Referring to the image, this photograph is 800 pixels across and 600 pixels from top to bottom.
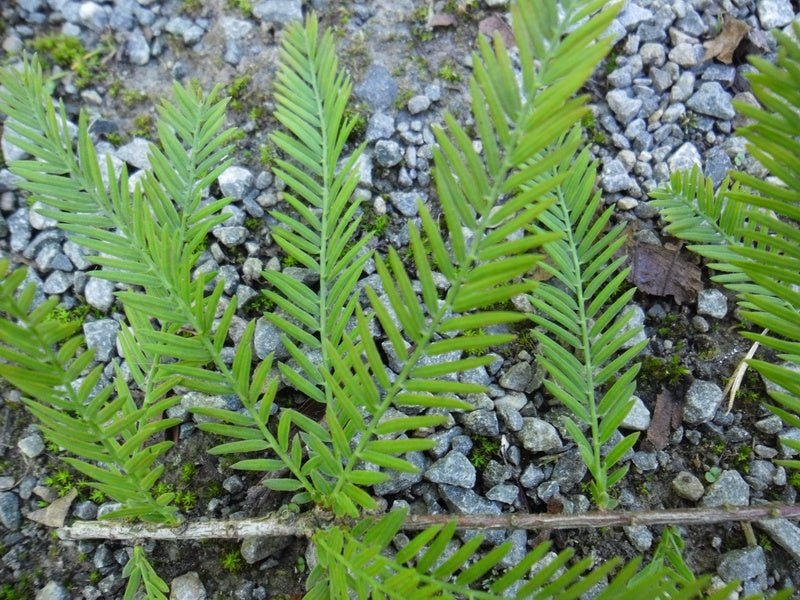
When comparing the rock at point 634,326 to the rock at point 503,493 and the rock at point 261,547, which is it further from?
the rock at point 261,547

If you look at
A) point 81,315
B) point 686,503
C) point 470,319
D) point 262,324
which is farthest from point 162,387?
point 686,503

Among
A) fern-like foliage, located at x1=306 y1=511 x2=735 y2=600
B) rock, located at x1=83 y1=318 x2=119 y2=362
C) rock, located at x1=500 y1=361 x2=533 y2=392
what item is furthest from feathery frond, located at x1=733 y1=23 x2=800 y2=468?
rock, located at x1=83 y1=318 x2=119 y2=362

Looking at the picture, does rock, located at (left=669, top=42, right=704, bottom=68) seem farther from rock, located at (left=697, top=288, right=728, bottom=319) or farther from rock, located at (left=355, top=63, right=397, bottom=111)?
rock, located at (left=355, top=63, right=397, bottom=111)

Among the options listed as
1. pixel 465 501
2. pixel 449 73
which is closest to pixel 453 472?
pixel 465 501

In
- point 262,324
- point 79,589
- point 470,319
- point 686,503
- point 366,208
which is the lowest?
point 79,589

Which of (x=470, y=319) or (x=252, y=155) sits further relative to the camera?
(x=252, y=155)

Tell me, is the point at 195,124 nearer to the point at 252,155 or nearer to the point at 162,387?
the point at 252,155

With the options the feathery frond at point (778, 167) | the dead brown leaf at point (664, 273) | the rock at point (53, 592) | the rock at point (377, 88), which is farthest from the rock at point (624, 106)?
the rock at point (53, 592)
